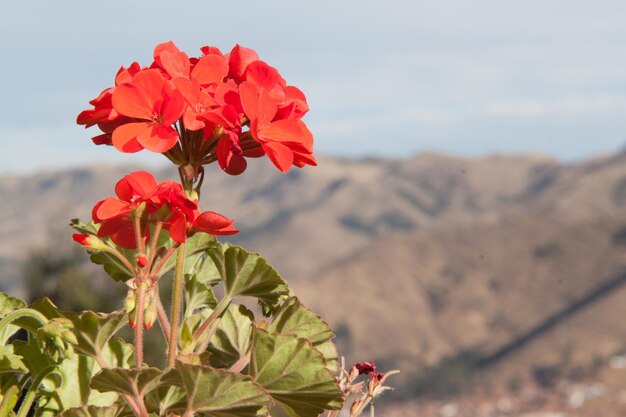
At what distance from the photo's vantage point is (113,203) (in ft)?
5.70

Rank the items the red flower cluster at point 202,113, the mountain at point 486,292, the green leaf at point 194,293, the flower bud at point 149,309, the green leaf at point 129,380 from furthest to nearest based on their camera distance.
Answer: the mountain at point 486,292, the green leaf at point 194,293, the red flower cluster at point 202,113, the flower bud at point 149,309, the green leaf at point 129,380

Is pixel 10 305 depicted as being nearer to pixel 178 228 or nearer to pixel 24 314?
pixel 24 314

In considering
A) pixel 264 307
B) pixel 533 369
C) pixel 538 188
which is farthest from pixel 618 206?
pixel 264 307

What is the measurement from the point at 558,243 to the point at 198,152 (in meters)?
94.9

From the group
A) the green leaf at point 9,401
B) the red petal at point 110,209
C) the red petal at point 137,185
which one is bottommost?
the green leaf at point 9,401

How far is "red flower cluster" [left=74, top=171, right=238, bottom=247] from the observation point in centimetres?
170

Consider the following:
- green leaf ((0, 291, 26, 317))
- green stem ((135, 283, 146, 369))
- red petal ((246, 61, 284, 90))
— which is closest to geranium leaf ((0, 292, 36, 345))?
green leaf ((0, 291, 26, 317))

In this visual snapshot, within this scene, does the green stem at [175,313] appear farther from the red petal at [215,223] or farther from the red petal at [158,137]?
the red petal at [158,137]

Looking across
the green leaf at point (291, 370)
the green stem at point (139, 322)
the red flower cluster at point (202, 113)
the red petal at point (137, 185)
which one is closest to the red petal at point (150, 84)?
the red flower cluster at point (202, 113)

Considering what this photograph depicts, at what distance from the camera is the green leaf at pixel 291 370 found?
1.69m

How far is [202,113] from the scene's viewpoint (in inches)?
69.1

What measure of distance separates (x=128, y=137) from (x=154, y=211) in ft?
0.50

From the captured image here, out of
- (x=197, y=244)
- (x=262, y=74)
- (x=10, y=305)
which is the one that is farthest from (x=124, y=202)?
(x=10, y=305)

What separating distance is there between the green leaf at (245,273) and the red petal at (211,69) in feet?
1.12
